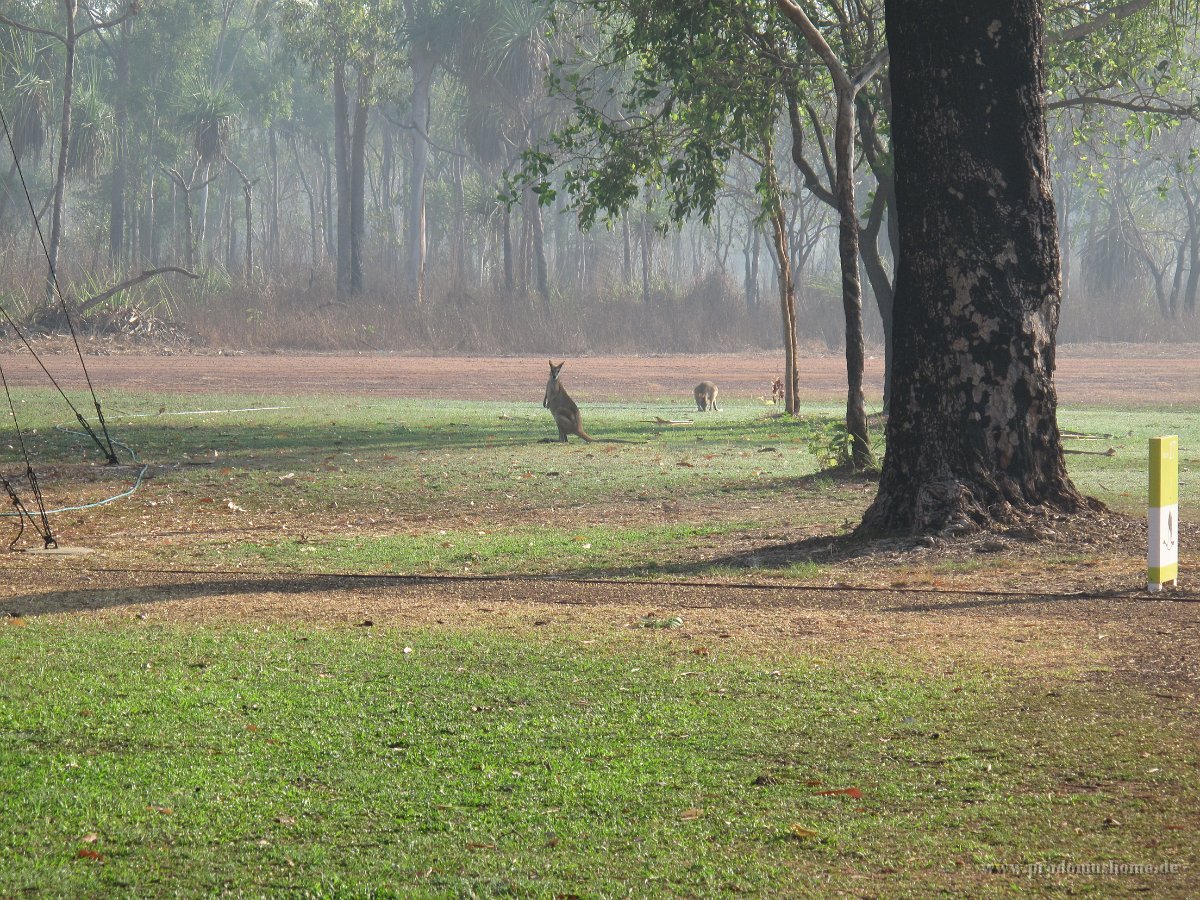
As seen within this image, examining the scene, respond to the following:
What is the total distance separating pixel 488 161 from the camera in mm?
62969

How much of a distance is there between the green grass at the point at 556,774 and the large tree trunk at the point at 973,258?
3.91 metres

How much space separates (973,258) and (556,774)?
647cm

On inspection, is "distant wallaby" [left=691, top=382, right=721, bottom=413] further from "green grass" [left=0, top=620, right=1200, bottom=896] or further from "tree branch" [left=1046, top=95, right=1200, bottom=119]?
"green grass" [left=0, top=620, right=1200, bottom=896]

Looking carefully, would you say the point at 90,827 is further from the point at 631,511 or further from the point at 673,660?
the point at 631,511

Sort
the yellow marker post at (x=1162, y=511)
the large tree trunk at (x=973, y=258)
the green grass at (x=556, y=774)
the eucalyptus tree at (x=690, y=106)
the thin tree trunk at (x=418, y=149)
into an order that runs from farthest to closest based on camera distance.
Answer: the thin tree trunk at (x=418, y=149)
the eucalyptus tree at (x=690, y=106)
the large tree trunk at (x=973, y=258)
the yellow marker post at (x=1162, y=511)
the green grass at (x=556, y=774)

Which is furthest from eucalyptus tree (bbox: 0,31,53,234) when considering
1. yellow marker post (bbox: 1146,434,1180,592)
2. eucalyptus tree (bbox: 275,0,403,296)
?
yellow marker post (bbox: 1146,434,1180,592)

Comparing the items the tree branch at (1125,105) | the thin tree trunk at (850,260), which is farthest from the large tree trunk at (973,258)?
the tree branch at (1125,105)

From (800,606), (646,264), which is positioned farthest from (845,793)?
(646,264)

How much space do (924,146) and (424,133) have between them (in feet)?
180

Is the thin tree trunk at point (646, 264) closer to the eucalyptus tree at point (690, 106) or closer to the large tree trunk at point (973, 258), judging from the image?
the eucalyptus tree at point (690, 106)

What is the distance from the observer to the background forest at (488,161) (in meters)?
18.4

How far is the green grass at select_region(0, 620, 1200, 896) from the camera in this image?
4.16 metres

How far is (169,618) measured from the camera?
8.10 meters

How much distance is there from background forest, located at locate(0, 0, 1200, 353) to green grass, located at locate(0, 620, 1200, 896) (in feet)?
30.4
